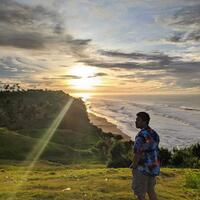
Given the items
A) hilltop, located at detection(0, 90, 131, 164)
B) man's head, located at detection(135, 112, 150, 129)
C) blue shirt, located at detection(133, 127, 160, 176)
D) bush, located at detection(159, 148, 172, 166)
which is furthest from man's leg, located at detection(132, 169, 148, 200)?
hilltop, located at detection(0, 90, 131, 164)

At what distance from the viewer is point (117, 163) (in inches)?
2154

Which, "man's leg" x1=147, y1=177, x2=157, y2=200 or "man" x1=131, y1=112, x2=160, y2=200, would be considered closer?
"man" x1=131, y1=112, x2=160, y2=200

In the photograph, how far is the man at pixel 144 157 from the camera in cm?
1254

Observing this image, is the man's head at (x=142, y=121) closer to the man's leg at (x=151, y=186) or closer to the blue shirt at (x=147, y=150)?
the blue shirt at (x=147, y=150)

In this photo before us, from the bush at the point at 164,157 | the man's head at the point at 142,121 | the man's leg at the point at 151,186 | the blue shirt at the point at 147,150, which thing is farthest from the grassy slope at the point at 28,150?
the man's head at the point at 142,121

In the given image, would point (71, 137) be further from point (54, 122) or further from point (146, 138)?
point (146, 138)

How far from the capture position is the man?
1254 cm

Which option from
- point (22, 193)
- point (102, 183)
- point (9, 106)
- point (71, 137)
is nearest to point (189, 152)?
point (102, 183)

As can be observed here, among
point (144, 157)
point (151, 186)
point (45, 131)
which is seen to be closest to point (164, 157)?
point (151, 186)

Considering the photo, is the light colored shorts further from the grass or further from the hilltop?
the hilltop

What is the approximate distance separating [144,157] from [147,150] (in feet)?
0.79

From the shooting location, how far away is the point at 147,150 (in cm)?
1270

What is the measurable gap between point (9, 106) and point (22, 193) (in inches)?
5997

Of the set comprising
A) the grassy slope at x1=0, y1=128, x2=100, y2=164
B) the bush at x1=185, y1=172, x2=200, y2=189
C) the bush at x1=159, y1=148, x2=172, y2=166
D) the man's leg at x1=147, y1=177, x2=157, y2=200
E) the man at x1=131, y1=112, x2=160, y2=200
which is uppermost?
the man at x1=131, y1=112, x2=160, y2=200
